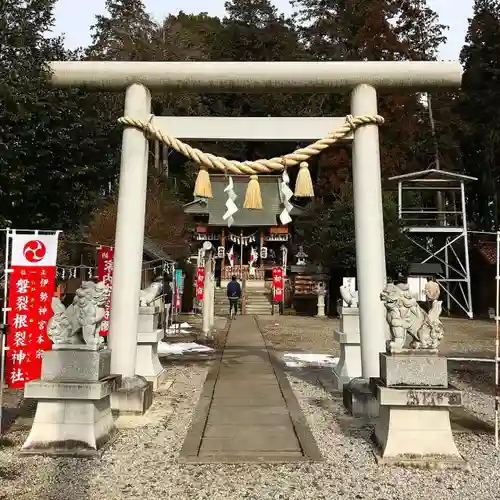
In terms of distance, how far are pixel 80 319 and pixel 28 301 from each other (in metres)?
2.34

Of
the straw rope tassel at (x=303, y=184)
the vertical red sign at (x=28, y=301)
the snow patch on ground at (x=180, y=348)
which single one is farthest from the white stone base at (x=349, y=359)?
the snow patch on ground at (x=180, y=348)

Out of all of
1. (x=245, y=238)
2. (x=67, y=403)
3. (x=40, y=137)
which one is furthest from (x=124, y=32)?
(x=67, y=403)

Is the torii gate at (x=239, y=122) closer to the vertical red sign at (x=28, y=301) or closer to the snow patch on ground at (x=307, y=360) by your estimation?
the vertical red sign at (x=28, y=301)

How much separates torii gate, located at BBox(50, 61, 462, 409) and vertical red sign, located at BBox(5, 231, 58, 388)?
148 centimetres

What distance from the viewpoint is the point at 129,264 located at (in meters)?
5.96

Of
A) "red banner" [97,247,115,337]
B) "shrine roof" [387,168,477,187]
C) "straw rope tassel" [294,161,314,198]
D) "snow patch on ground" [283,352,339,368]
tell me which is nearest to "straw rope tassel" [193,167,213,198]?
"straw rope tassel" [294,161,314,198]

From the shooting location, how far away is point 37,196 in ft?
35.9

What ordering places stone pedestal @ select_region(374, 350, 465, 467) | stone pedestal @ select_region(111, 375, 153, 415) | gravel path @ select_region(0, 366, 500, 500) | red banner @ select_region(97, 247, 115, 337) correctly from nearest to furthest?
gravel path @ select_region(0, 366, 500, 500) → stone pedestal @ select_region(374, 350, 465, 467) → stone pedestal @ select_region(111, 375, 153, 415) → red banner @ select_region(97, 247, 115, 337)

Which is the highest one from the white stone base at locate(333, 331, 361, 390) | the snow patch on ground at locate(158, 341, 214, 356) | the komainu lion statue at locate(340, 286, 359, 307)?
the komainu lion statue at locate(340, 286, 359, 307)

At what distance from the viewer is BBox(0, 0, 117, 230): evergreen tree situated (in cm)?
886

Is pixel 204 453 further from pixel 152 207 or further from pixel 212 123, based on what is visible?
pixel 152 207

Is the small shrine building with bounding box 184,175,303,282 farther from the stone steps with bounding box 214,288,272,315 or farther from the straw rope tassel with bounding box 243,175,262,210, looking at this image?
the straw rope tassel with bounding box 243,175,262,210

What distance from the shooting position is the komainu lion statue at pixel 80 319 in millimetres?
4809

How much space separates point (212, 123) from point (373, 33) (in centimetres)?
2314
